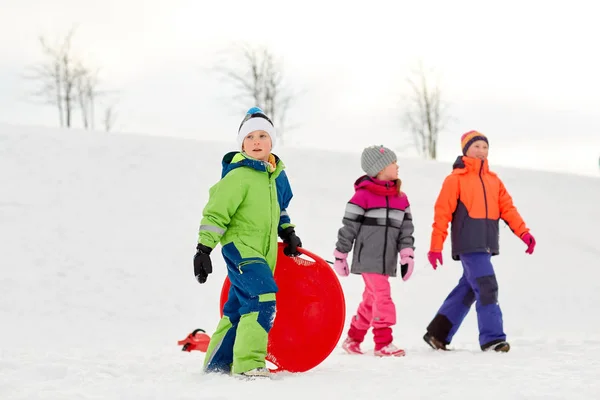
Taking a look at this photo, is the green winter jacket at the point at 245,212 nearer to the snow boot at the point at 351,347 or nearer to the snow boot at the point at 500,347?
the snow boot at the point at 351,347

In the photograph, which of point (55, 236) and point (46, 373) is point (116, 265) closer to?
point (55, 236)

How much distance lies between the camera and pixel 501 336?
19.3ft

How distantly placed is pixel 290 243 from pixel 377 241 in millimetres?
1408

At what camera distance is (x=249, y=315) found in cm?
425

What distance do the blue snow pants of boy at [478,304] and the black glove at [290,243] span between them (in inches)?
78.2

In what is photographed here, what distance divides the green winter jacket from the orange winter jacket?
2.10 metres

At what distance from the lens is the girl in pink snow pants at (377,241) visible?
19.2 ft

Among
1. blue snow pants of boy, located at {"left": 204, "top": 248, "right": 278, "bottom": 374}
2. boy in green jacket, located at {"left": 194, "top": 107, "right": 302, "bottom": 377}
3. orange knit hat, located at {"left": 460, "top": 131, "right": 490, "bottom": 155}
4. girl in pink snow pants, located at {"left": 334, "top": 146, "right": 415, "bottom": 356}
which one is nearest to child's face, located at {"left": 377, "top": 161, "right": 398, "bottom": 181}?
girl in pink snow pants, located at {"left": 334, "top": 146, "right": 415, "bottom": 356}

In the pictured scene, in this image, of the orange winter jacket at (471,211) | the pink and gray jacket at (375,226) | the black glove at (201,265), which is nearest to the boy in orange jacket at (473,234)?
the orange winter jacket at (471,211)

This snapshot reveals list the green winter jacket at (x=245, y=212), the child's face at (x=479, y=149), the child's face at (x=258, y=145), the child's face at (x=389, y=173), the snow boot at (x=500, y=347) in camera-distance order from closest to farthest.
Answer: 1. the green winter jacket at (x=245, y=212)
2. the child's face at (x=258, y=145)
3. the snow boot at (x=500, y=347)
4. the child's face at (x=389, y=173)
5. the child's face at (x=479, y=149)

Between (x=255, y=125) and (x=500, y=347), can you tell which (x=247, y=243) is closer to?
(x=255, y=125)

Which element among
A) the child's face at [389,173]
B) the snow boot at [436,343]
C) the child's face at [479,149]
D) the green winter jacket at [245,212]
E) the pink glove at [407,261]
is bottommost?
the snow boot at [436,343]

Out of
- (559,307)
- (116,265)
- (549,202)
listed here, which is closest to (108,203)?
(116,265)

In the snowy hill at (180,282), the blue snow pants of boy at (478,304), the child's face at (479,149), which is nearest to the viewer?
the snowy hill at (180,282)
